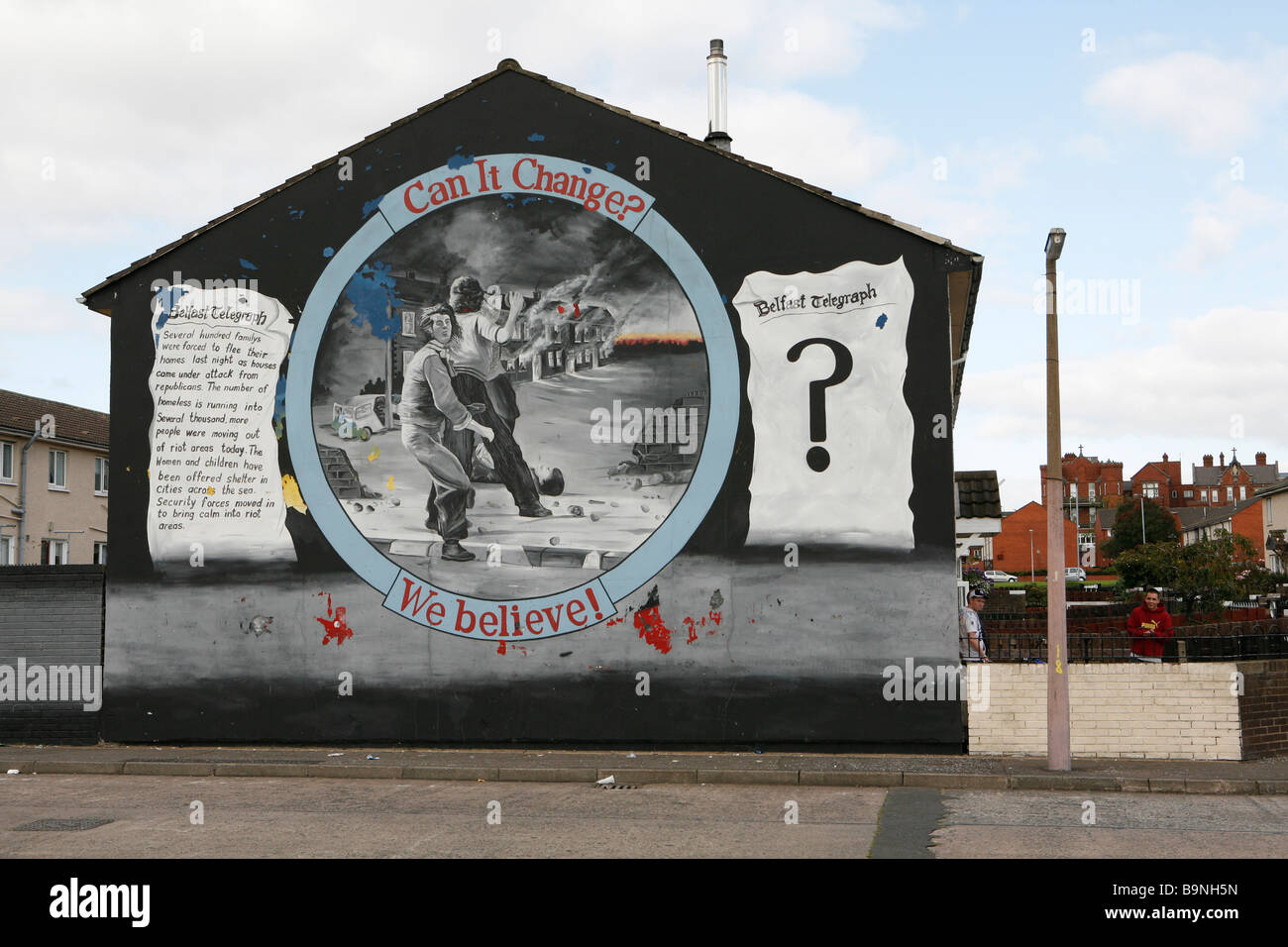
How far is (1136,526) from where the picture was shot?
351ft

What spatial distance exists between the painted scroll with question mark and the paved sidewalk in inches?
111

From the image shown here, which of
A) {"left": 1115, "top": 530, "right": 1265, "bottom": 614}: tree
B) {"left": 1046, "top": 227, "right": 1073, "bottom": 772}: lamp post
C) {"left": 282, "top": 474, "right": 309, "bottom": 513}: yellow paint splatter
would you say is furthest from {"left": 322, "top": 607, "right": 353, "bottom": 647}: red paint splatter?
{"left": 1115, "top": 530, "right": 1265, "bottom": 614}: tree

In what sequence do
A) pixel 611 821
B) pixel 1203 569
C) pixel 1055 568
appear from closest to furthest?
pixel 611 821
pixel 1055 568
pixel 1203 569

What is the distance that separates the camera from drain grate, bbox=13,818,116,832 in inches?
402

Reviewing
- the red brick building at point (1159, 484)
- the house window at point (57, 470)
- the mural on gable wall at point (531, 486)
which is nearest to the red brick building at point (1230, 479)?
the red brick building at point (1159, 484)

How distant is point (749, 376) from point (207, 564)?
7753mm

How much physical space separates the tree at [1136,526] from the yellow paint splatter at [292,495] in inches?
3887

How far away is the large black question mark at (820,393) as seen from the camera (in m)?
15.1

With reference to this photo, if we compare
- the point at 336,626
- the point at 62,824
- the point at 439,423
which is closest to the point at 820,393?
the point at 439,423

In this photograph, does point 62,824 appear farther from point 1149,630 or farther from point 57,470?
point 57,470

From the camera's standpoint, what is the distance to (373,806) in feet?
37.9

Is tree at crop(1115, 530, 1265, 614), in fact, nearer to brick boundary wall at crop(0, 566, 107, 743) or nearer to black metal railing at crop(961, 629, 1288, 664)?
black metal railing at crop(961, 629, 1288, 664)

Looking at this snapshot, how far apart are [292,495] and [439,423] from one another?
7.37ft
